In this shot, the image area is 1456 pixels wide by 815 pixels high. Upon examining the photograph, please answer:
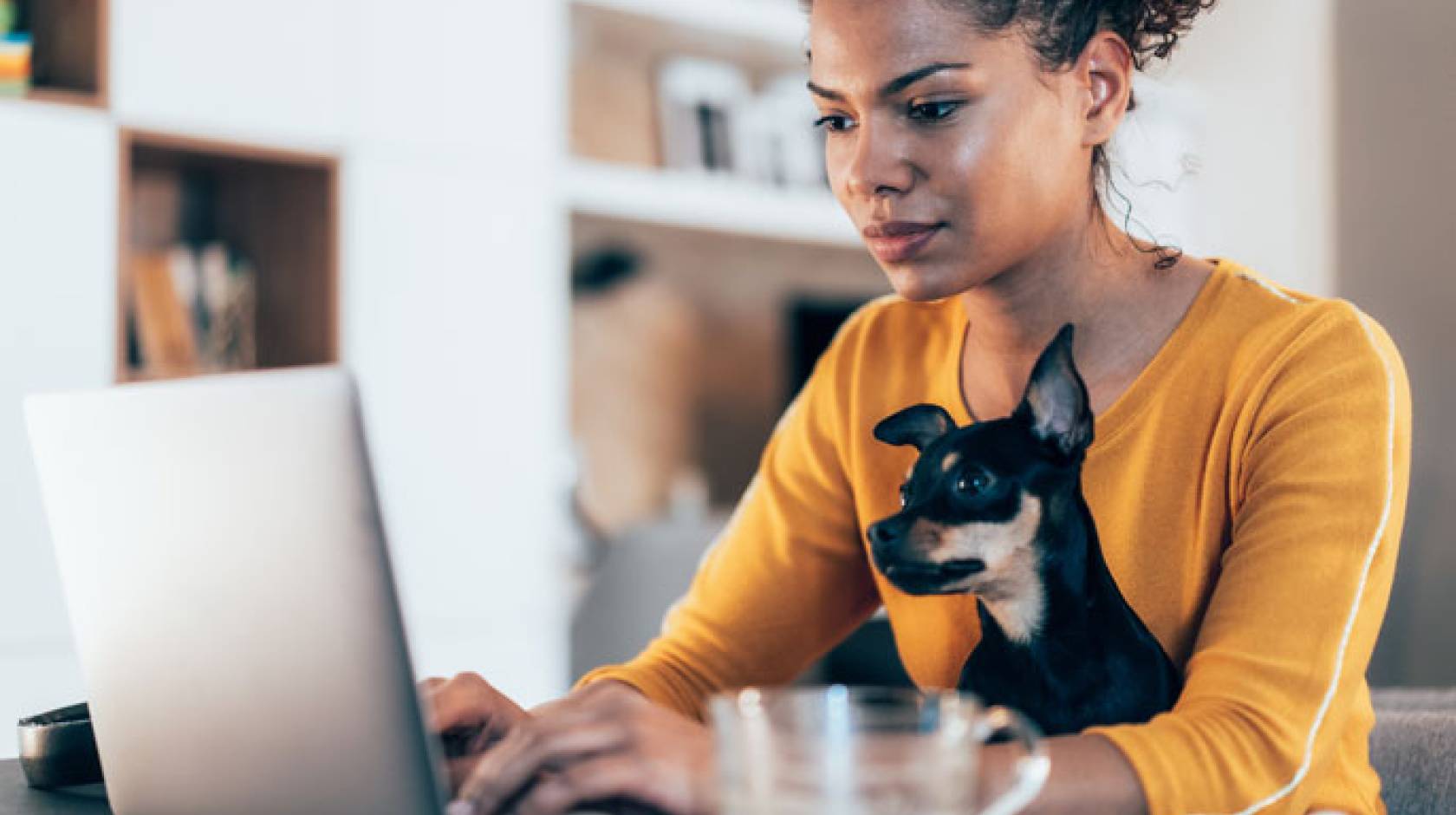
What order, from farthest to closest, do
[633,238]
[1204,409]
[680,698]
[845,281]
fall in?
[845,281] → [633,238] → [680,698] → [1204,409]

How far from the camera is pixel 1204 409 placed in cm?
100

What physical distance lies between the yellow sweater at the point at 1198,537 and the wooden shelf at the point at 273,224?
1.77 metres

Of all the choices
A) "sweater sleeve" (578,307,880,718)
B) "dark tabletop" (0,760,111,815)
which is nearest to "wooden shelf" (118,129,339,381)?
"sweater sleeve" (578,307,880,718)

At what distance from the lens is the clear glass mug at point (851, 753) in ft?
1.76

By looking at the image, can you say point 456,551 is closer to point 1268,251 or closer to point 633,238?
point 633,238

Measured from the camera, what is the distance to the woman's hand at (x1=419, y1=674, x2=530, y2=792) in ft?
2.95

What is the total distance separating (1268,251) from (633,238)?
6.34 feet

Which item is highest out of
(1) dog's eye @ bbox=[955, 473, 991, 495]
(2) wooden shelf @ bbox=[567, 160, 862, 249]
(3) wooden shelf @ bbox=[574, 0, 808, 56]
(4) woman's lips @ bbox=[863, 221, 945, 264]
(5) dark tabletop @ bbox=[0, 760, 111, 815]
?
(3) wooden shelf @ bbox=[574, 0, 808, 56]

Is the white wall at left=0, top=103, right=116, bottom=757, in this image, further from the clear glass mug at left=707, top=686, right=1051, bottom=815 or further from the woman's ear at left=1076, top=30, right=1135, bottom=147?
the clear glass mug at left=707, top=686, right=1051, bottom=815

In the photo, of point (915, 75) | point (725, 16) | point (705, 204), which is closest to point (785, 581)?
point (915, 75)

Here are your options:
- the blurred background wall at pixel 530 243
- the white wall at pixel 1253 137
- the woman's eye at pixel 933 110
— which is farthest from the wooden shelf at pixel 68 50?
the white wall at pixel 1253 137

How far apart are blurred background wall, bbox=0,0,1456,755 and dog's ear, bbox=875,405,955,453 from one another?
2.66 ft

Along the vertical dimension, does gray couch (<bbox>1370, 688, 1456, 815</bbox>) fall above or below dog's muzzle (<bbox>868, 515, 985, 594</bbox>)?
below

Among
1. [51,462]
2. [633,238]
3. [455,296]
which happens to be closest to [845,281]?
[633,238]
